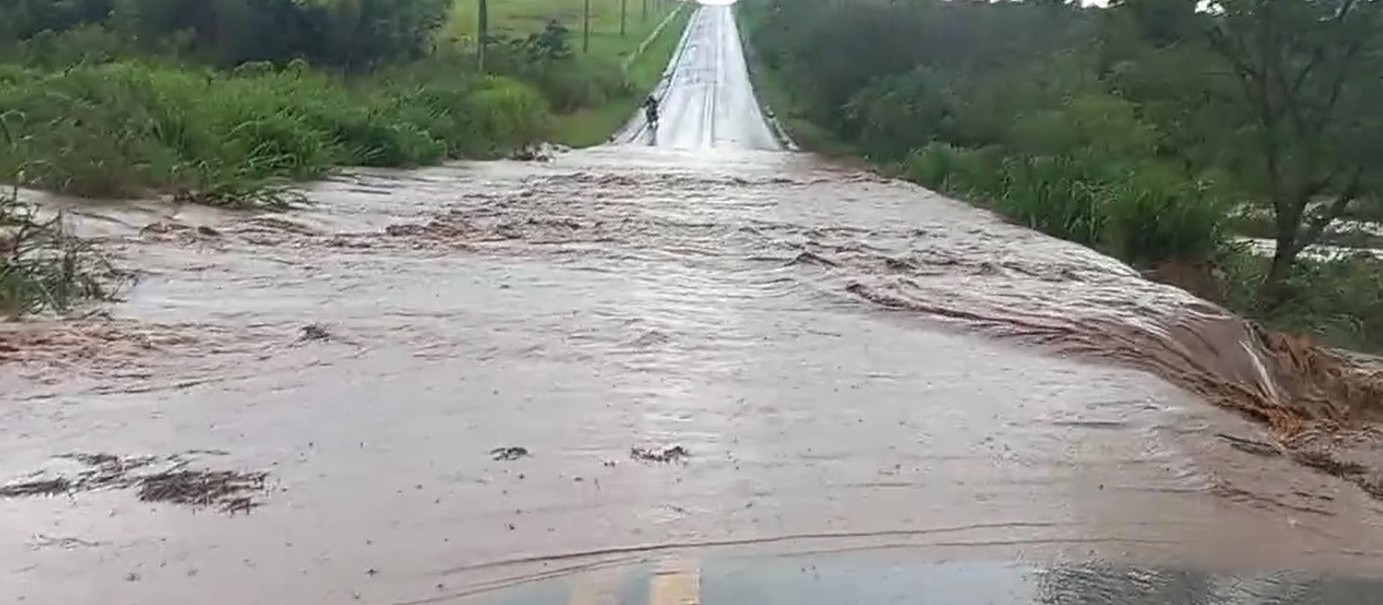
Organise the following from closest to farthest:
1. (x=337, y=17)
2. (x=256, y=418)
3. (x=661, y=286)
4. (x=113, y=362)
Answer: (x=256, y=418) → (x=113, y=362) → (x=661, y=286) → (x=337, y=17)

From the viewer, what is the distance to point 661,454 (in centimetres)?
704

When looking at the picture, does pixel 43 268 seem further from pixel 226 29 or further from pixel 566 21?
pixel 566 21

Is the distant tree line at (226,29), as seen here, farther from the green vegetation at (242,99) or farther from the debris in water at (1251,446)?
the debris in water at (1251,446)

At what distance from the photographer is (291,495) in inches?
243

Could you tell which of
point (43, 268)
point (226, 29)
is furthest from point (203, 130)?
point (226, 29)

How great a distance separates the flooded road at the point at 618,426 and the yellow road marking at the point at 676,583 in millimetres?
81

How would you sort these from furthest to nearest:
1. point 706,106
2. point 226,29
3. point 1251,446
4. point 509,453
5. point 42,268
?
1. point 706,106
2. point 226,29
3. point 42,268
4. point 1251,446
5. point 509,453

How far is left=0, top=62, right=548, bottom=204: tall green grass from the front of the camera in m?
16.7

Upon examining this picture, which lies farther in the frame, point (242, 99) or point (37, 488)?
point (242, 99)

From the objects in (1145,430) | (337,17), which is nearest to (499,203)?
(1145,430)

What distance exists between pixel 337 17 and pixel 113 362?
122ft

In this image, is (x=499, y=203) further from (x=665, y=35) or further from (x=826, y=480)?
(x=665, y=35)

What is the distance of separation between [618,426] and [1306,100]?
18840 mm

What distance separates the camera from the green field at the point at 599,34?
163 ft
